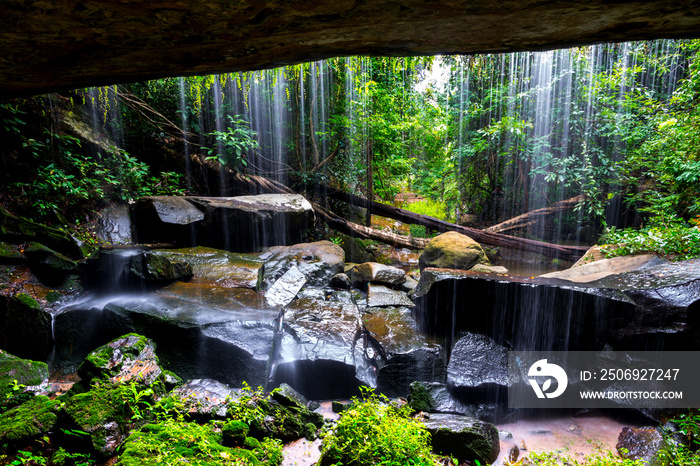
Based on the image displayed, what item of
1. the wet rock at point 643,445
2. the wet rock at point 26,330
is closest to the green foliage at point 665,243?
the wet rock at point 643,445

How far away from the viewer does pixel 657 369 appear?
4070 mm

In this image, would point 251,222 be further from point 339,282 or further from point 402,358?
point 402,358

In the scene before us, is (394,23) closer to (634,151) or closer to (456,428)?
(456,428)

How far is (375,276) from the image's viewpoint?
6.92 meters

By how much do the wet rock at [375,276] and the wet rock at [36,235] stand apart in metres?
5.35

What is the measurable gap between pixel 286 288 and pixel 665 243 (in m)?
6.61

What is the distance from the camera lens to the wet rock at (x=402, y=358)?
418 centimetres

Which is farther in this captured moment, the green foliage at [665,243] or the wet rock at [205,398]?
the green foliage at [665,243]

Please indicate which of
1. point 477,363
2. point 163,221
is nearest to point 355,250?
point 163,221

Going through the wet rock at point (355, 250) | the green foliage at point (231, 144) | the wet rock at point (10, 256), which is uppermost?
the green foliage at point (231, 144)

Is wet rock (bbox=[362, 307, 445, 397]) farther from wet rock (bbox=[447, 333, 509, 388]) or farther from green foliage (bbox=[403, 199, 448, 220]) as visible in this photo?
green foliage (bbox=[403, 199, 448, 220])

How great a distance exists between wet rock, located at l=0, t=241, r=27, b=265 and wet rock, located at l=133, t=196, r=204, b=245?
210 centimetres

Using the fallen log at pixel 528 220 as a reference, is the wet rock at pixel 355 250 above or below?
below

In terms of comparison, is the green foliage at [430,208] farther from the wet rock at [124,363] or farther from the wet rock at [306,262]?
the wet rock at [124,363]
